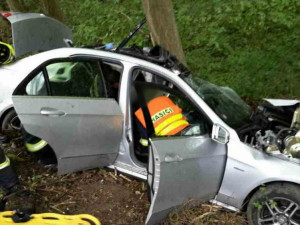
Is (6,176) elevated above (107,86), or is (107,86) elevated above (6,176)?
(107,86)

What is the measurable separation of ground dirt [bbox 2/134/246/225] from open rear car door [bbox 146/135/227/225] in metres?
0.24

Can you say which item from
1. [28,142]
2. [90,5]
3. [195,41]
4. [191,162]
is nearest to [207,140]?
[191,162]

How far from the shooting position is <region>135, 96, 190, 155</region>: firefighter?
361cm

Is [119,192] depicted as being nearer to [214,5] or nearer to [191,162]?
[191,162]

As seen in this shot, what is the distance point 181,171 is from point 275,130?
1246 mm

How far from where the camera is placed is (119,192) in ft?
13.6

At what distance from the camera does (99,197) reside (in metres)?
4.09

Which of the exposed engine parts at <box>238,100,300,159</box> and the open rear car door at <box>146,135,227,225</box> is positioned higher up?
the exposed engine parts at <box>238,100,300,159</box>

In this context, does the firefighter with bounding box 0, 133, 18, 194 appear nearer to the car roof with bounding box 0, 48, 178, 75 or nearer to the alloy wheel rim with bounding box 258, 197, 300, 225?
the car roof with bounding box 0, 48, 178, 75

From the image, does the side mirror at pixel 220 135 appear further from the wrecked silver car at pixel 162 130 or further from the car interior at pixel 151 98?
the car interior at pixel 151 98

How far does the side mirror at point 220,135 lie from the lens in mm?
3373

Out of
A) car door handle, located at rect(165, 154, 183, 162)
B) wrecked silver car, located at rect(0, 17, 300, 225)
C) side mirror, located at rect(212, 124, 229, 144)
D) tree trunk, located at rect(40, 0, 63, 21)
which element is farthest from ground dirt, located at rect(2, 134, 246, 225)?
tree trunk, located at rect(40, 0, 63, 21)

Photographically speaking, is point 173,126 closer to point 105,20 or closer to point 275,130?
point 275,130

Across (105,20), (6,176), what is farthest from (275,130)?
(105,20)
